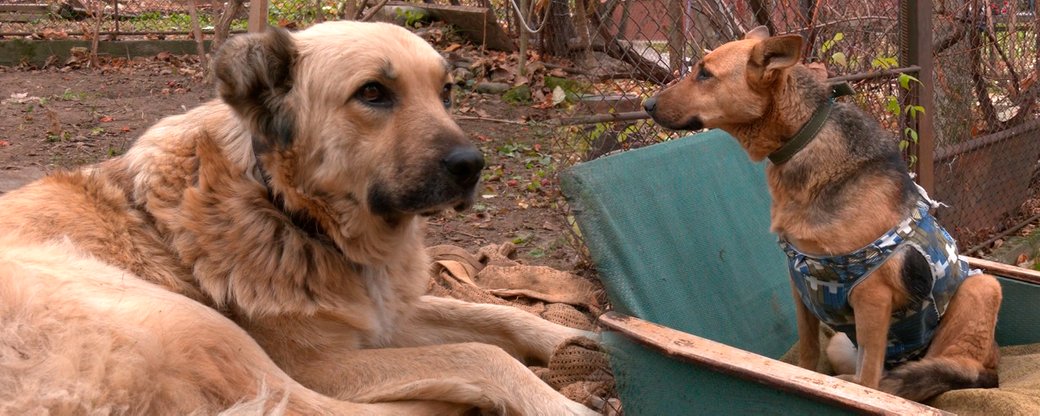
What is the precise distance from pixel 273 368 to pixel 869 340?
202cm

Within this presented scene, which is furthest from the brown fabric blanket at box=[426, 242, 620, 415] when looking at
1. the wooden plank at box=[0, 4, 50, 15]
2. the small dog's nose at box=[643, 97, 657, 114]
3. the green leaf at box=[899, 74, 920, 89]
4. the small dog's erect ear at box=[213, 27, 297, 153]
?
the wooden plank at box=[0, 4, 50, 15]

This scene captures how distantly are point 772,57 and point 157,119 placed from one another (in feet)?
20.9

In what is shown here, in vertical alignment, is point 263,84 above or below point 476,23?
above

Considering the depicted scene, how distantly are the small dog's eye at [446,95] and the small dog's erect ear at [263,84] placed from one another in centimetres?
55

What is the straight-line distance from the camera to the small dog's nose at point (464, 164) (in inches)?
119

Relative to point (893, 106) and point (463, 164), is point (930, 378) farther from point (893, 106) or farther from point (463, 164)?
point (893, 106)

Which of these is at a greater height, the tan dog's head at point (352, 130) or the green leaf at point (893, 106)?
the tan dog's head at point (352, 130)

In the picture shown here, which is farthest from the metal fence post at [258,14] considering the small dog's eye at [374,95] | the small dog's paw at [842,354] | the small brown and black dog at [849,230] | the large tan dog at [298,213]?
the small dog's paw at [842,354]

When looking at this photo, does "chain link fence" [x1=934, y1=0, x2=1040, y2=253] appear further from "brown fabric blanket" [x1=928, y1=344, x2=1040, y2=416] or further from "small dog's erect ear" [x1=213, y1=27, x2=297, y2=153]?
"small dog's erect ear" [x1=213, y1=27, x2=297, y2=153]

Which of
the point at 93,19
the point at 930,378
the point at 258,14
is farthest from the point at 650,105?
the point at 93,19

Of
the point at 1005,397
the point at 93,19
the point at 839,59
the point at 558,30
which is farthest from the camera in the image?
the point at 93,19

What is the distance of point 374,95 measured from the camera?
3119 mm

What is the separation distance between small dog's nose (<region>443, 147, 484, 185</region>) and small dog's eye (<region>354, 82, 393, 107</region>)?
0.30 meters

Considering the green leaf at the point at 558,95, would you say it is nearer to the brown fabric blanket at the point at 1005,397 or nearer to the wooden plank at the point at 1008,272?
the wooden plank at the point at 1008,272
